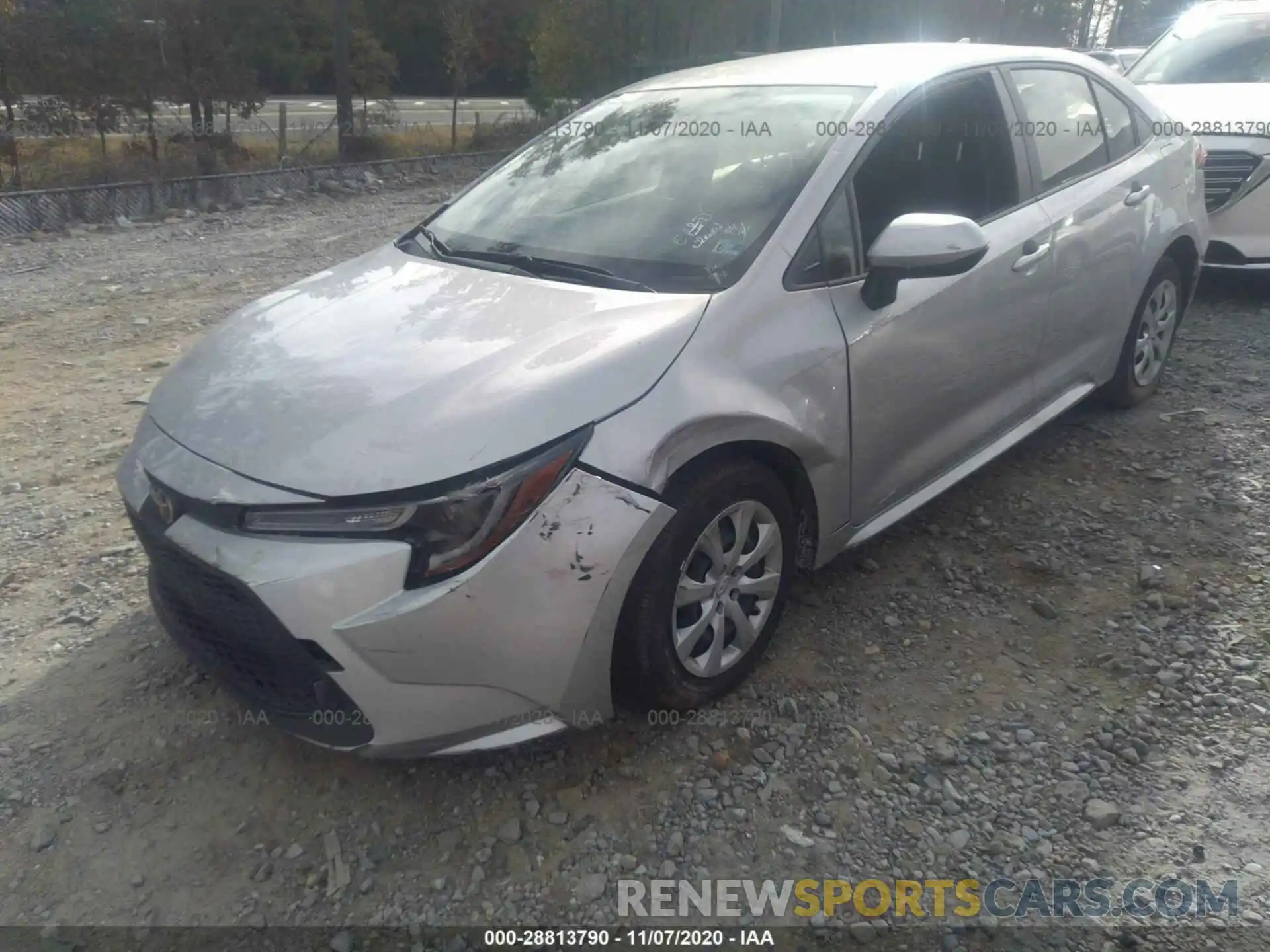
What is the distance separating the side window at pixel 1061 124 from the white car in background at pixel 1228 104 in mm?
1729

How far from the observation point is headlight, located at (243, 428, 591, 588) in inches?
82.9

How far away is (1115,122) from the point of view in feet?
13.6

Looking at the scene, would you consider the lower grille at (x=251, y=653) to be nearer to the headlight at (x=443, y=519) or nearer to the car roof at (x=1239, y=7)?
the headlight at (x=443, y=519)

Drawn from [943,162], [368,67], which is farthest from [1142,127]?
[368,67]

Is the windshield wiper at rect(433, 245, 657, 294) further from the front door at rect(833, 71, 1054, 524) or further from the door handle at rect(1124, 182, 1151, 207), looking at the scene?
the door handle at rect(1124, 182, 1151, 207)

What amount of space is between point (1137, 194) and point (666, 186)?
2.23 meters

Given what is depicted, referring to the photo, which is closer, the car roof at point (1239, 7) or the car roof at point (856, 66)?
the car roof at point (856, 66)

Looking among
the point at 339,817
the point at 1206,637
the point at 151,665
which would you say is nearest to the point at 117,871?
the point at 339,817

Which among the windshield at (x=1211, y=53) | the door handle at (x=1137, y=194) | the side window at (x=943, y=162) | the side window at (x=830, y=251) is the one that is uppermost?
the windshield at (x=1211, y=53)

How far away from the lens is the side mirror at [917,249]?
106 inches

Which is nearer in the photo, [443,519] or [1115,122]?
[443,519]

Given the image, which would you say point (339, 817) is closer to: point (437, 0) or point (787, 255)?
point (787, 255)

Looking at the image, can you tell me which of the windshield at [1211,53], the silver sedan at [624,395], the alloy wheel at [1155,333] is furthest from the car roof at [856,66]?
the windshield at [1211,53]

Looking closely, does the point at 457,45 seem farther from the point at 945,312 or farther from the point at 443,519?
the point at 443,519
